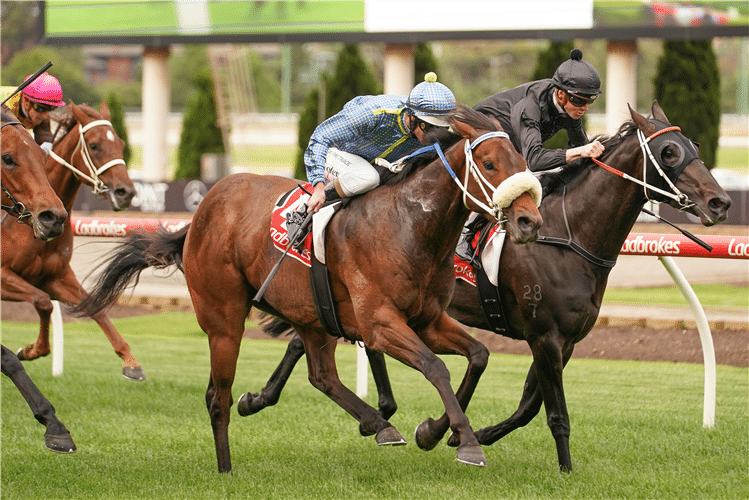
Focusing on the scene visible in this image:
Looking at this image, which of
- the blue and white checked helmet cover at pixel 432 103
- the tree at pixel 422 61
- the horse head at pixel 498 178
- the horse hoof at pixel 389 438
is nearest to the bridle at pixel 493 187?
the horse head at pixel 498 178

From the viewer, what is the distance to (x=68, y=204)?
6930mm

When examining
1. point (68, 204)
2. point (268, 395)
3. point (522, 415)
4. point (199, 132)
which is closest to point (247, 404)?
point (268, 395)

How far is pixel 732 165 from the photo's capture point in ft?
129

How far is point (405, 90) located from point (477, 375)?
15.2 meters

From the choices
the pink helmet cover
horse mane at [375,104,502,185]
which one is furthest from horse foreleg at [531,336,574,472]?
the pink helmet cover

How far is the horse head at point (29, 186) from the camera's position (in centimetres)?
473

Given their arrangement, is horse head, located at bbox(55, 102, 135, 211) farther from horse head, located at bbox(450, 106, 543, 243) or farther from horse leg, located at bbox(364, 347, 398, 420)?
horse head, located at bbox(450, 106, 543, 243)

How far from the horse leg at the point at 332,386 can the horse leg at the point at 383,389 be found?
341 mm

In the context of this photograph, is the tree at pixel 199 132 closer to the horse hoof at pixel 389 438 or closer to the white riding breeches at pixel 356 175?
the white riding breeches at pixel 356 175

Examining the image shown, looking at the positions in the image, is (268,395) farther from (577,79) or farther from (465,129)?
(577,79)

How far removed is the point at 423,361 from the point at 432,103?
1199 millimetres

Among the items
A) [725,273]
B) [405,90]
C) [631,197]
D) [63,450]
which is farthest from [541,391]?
[405,90]

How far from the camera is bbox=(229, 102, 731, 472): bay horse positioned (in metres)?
4.77

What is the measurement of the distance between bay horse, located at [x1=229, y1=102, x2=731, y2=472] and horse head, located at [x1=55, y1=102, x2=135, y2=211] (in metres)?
2.88
